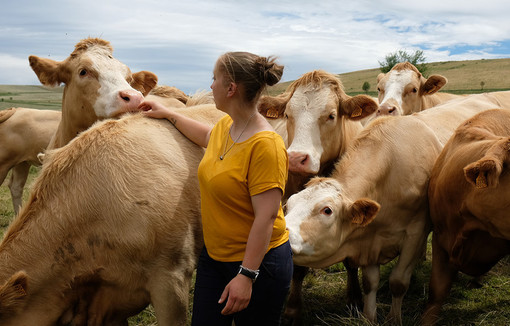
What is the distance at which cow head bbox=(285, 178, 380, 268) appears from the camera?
155 inches

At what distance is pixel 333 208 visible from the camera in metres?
4.07

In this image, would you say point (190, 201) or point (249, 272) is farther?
point (190, 201)

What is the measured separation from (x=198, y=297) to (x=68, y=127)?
3.10 metres

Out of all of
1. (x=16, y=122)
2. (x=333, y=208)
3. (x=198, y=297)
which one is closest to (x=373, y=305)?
(x=333, y=208)

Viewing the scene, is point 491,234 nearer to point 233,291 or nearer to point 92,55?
point 233,291

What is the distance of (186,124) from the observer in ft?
12.3

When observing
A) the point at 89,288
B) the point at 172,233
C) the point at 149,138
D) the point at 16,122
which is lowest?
the point at 16,122

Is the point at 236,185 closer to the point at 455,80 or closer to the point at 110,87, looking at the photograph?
the point at 110,87

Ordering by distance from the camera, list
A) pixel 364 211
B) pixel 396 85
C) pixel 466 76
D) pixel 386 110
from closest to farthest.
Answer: pixel 364 211 → pixel 386 110 → pixel 396 85 → pixel 466 76

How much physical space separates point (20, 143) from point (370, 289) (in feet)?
27.5

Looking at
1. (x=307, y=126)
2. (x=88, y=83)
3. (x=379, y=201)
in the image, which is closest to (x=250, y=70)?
(x=307, y=126)

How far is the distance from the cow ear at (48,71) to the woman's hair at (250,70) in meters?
3.25

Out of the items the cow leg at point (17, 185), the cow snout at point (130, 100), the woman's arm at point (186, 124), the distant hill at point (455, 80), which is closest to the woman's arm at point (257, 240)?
the woman's arm at point (186, 124)

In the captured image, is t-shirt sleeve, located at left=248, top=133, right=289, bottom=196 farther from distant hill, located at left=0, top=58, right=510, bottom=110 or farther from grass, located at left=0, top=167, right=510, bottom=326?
distant hill, located at left=0, top=58, right=510, bottom=110
